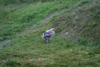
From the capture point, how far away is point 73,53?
930cm

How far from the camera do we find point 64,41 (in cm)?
1204

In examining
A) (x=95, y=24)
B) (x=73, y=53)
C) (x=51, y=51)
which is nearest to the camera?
(x=73, y=53)

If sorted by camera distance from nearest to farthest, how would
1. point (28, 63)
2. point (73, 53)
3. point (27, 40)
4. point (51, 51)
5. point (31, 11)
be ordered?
point (28, 63) → point (73, 53) → point (51, 51) → point (27, 40) → point (31, 11)

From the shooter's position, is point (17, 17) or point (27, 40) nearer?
point (27, 40)

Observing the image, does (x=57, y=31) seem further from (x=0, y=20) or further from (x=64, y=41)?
(x=0, y=20)

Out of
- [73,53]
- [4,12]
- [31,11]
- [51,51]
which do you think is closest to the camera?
[73,53]

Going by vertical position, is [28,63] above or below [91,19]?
below

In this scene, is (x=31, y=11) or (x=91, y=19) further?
(x=31, y=11)

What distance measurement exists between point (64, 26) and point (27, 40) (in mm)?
3403

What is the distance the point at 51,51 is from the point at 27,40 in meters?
4.34

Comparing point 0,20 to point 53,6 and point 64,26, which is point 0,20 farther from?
point 64,26

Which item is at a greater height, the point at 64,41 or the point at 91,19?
the point at 91,19

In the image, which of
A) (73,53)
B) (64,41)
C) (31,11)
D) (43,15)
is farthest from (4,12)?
(73,53)

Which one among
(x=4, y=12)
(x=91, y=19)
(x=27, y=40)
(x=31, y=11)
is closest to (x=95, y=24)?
(x=91, y=19)
